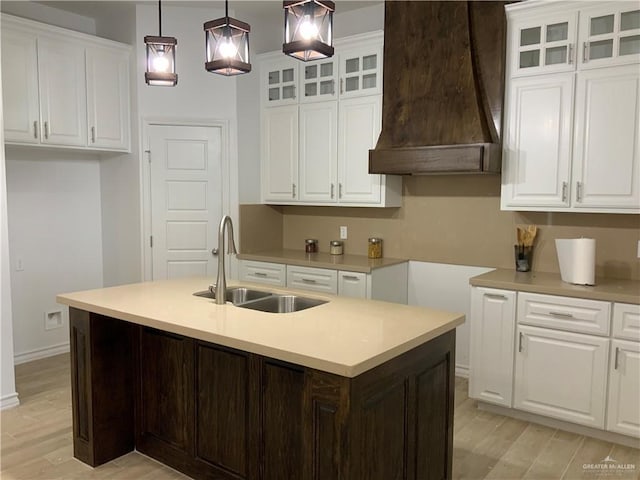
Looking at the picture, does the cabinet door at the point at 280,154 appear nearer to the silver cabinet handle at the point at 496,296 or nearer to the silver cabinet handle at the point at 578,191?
the silver cabinet handle at the point at 496,296

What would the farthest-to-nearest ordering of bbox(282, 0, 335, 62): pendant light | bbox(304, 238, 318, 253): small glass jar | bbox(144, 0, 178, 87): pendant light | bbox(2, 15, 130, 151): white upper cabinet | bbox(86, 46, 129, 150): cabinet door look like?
bbox(304, 238, 318, 253): small glass jar, bbox(86, 46, 129, 150): cabinet door, bbox(2, 15, 130, 151): white upper cabinet, bbox(144, 0, 178, 87): pendant light, bbox(282, 0, 335, 62): pendant light

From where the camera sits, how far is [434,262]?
4328 millimetres

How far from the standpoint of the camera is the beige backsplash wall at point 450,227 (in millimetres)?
3508

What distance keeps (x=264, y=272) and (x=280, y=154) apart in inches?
43.4

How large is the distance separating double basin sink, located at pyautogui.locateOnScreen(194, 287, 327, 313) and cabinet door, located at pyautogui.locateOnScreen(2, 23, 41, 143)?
2.16 m

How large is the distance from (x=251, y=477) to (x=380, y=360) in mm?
1004

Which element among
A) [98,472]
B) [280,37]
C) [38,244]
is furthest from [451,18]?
[38,244]

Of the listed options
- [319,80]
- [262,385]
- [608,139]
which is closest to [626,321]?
[608,139]

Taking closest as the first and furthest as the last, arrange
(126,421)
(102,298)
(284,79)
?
(102,298), (126,421), (284,79)

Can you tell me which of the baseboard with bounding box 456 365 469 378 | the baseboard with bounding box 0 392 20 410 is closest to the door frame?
the baseboard with bounding box 0 392 20 410

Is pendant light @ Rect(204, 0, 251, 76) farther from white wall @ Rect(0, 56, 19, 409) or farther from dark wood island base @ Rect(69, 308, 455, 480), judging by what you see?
white wall @ Rect(0, 56, 19, 409)

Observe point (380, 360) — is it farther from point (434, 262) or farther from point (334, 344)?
point (434, 262)

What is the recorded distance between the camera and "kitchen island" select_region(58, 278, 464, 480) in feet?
6.23

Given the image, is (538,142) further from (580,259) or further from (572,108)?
(580,259)
